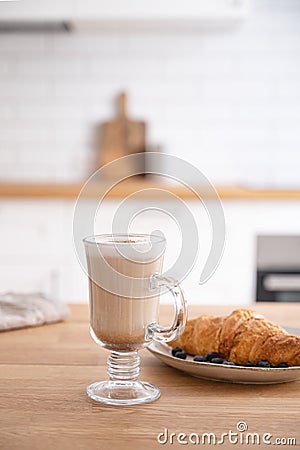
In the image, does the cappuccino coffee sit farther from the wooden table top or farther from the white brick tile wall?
the white brick tile wall

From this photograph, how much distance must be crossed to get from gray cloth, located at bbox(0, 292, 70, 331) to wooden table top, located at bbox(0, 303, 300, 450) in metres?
0.14

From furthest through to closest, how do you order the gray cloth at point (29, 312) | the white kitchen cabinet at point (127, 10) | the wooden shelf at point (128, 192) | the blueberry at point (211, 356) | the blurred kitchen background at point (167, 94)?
the blurred kitchen background at point (167, 94) < the white kitchen cabinet at point (127, 10) < the wooden shelf at point (128, 192) < the gray cloth at point (29, 312) < the blueberry at point (211, 356)

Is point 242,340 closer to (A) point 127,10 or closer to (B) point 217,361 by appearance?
(B) point 217,361

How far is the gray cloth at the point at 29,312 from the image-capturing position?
141 centimetres

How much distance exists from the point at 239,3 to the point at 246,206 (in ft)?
2.95

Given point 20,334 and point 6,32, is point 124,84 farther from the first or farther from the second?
point 20,334

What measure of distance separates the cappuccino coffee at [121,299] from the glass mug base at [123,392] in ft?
0.18

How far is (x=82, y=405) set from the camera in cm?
98

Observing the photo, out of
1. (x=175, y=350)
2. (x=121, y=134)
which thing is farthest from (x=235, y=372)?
(x=121, y=134)

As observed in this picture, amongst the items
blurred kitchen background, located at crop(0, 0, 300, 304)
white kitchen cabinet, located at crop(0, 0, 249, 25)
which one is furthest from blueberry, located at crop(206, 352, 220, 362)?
blurred kitchen background, located at crop(0, 0, 300, 304)

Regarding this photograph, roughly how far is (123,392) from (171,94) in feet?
9.18

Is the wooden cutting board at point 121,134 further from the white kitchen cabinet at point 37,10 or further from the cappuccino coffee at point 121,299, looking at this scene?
the cappuccino coffee at point 121,299

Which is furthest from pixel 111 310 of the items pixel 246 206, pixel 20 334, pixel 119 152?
pixel 119 152

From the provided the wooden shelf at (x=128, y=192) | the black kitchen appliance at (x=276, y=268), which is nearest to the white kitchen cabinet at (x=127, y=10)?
the wooden shelf at (x=128, y=192)
